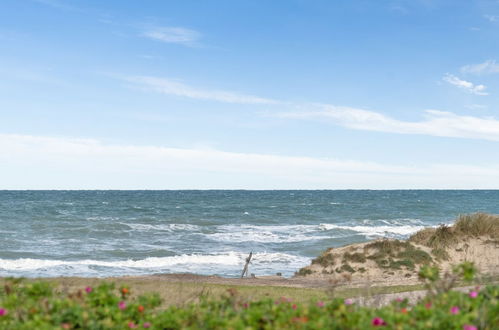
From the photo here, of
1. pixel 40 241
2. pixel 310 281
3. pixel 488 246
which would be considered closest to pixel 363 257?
pixel 310 281

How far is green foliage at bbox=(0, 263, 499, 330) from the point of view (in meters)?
6.04

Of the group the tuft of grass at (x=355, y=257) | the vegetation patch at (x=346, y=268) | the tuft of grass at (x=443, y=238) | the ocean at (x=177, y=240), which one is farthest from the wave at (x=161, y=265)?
the tuft of grass at (x=443, y=238)

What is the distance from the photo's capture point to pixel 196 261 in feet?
99.2

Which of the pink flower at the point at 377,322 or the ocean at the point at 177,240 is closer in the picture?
the pink flower at the point at 377,322

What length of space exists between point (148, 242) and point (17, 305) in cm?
3168

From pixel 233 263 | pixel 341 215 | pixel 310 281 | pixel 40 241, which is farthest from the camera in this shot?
pixel 341 215

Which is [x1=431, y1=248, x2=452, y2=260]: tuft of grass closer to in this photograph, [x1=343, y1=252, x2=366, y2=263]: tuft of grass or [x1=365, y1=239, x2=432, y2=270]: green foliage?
[x1=365, y1=239, x2=432, y2=270]: green foliage

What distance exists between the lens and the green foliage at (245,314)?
6039mm

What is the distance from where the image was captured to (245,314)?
6609 millimetres

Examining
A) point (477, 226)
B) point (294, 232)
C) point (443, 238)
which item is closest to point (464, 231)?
point (477, 226)

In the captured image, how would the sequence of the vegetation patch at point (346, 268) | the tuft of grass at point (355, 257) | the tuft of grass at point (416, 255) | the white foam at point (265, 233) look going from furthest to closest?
1. the white foam at point (265, 233)
2. the tuft of grass at point (355, 257)
3. the tuft of grass at point (416, 255)
4. the vegetation patch at point (346, 268)

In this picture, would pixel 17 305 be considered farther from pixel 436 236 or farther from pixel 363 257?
pixel 436 236

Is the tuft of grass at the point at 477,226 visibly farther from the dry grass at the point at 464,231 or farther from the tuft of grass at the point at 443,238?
the tuft of grass at the point at 443,238

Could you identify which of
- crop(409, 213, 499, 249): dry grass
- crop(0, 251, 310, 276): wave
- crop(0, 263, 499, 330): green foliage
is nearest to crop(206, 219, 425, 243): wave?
crop(0, 251, 310, 276): wave
